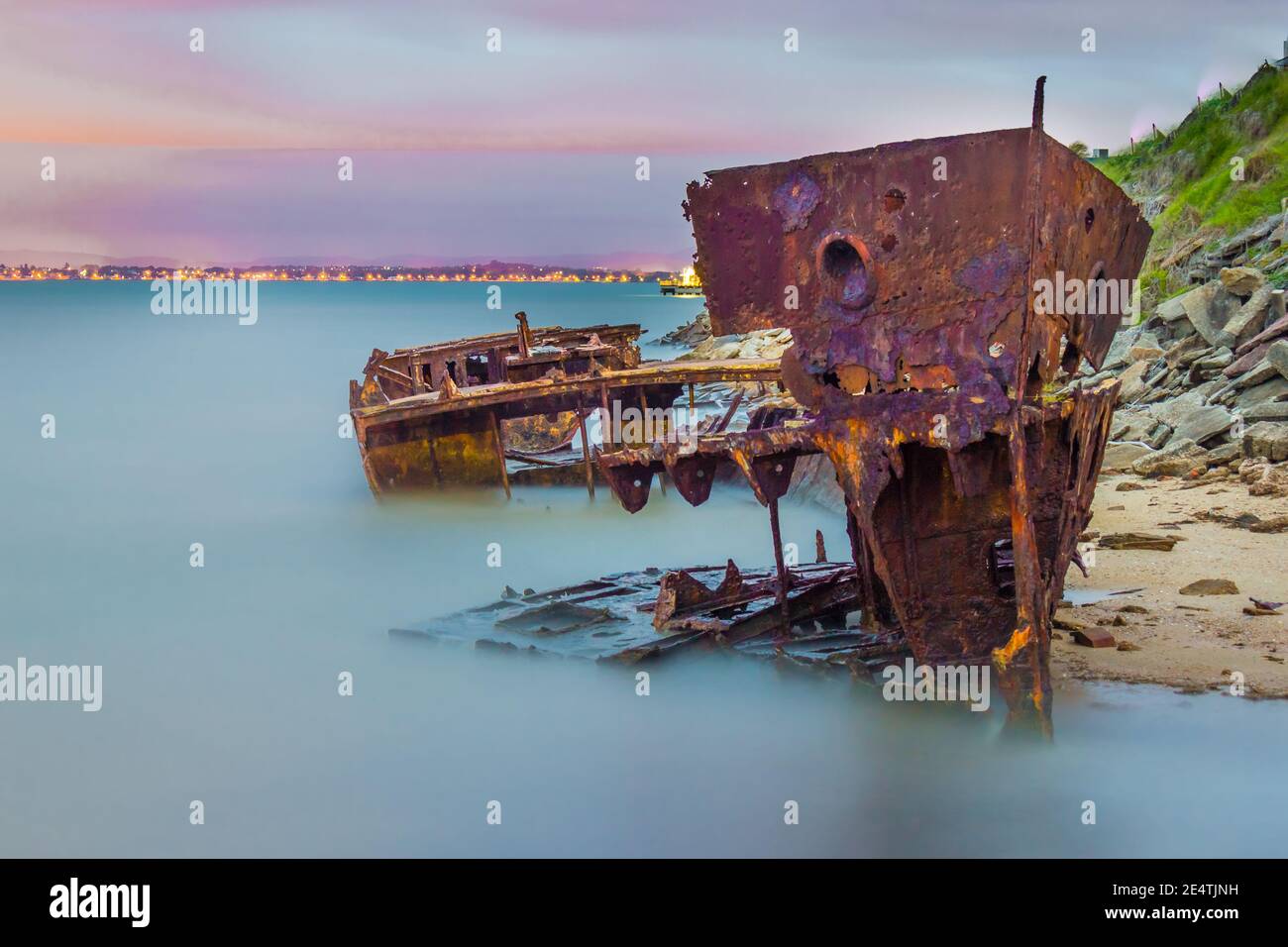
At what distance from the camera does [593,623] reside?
1178cm

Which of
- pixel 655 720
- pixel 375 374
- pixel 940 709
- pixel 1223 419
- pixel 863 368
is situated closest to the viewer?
pixel 863 368

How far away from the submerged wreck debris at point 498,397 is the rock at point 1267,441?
592cm

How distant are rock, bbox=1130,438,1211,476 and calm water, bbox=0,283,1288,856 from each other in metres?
3.93

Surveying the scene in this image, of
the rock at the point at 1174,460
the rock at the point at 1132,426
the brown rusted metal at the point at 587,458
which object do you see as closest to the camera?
the rock at the point at 1174,460

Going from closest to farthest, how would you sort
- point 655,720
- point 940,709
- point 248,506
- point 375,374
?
point 940,709, point 655,720, point 375,374, point 248,506

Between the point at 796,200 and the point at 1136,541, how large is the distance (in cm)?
642

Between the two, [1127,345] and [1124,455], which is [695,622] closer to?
[1124,455]

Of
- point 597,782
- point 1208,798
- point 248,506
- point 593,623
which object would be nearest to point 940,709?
point 1208,798

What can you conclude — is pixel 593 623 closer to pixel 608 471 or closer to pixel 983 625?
pixel 608 471

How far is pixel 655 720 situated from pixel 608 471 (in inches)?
79.3

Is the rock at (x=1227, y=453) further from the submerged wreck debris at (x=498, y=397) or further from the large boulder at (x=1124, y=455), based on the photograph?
the submerged wreck debris at (x=498, y=397)

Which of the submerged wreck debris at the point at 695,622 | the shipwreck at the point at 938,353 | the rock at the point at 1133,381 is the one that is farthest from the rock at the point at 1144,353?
the shipwreck at the point at 938,353

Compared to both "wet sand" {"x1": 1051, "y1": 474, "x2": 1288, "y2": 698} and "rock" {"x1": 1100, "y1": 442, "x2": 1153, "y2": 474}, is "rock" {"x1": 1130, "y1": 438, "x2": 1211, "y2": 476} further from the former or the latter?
"wet sand" {"x1": 1051, "y1": 474, "x2": 1288, "y2": 698}

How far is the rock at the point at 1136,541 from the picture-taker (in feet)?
41.5
